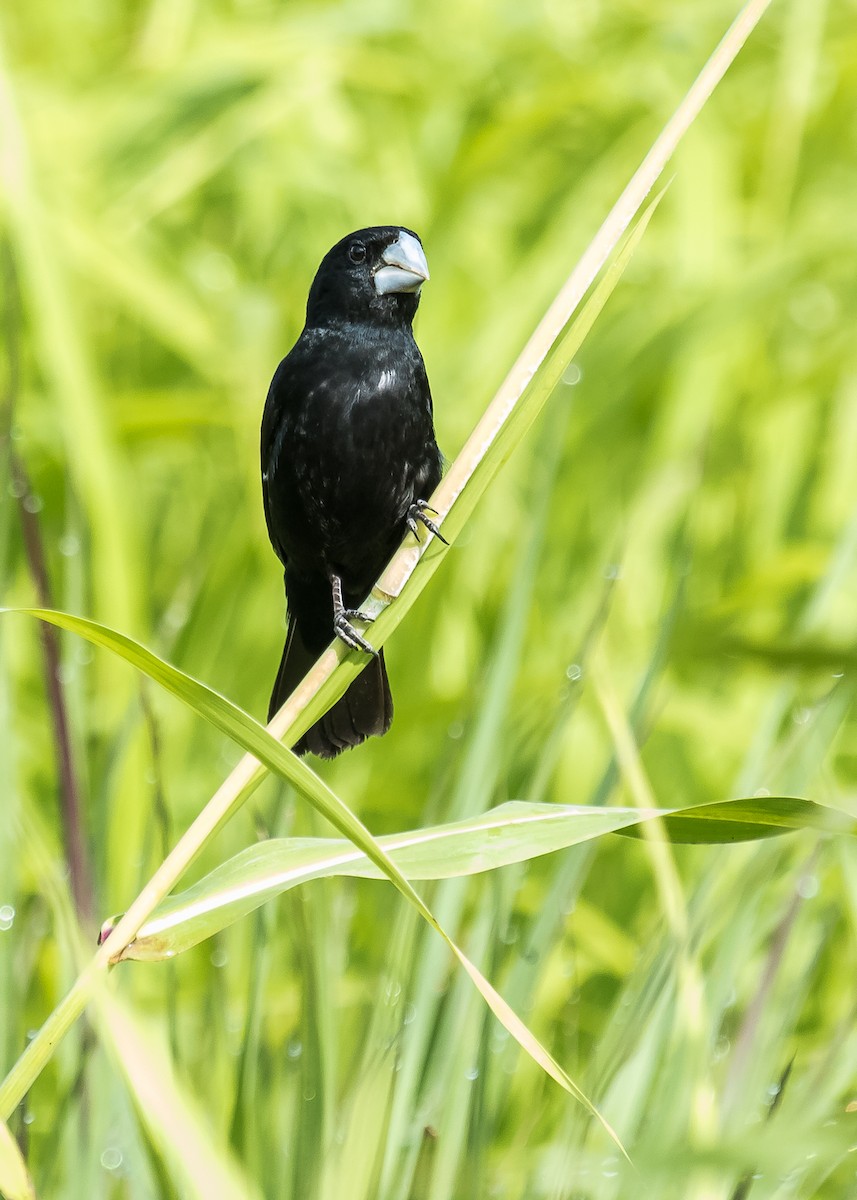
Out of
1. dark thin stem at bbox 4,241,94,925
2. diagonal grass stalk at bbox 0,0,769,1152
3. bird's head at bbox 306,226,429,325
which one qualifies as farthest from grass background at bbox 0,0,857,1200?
bird's head at bbox 306,226,429,325

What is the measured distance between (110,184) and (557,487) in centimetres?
130

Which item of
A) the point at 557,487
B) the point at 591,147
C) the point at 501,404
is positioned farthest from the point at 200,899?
the point at 591,147

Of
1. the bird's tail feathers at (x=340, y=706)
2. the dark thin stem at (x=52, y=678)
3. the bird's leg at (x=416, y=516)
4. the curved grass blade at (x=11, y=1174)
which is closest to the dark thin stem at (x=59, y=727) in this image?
the dark thin stem at (x=52, y=678)

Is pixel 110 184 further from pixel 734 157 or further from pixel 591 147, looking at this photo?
pixel 734 157

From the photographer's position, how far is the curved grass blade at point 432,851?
3.17 feet

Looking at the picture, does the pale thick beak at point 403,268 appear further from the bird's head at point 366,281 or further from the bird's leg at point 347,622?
the bird's leg at point 347,622

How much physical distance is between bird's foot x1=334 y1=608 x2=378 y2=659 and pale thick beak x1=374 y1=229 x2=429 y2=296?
0.33 metres

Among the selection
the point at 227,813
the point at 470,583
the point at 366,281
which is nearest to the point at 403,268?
the point at 366,281

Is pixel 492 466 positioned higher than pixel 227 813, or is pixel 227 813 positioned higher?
pixel 492 466

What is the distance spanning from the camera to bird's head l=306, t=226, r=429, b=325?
133 centimetres

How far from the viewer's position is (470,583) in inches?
117

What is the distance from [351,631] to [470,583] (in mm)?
1830

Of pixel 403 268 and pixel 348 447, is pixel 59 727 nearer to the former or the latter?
pixel 348 447

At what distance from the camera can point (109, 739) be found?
2.39 metres
